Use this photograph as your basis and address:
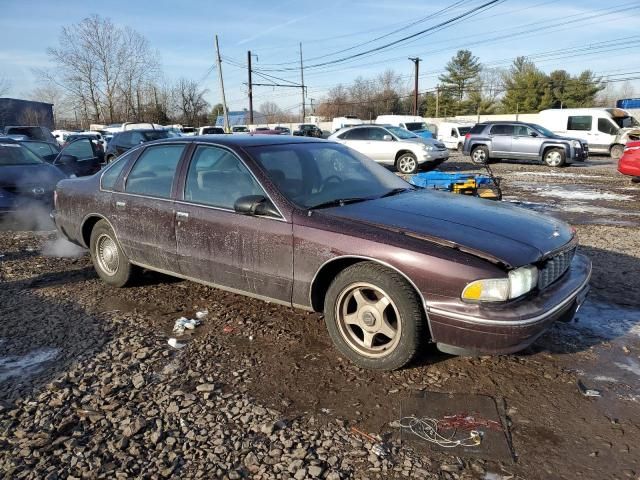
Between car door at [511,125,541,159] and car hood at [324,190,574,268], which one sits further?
car door at [511,125,541,159]

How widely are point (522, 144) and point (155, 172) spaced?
1711 cm

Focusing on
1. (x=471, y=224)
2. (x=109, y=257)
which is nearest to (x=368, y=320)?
(x=471, y=224)

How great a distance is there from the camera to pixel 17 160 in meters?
9.12

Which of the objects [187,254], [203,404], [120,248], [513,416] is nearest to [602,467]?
[513,416]

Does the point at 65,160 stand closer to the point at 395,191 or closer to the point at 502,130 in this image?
the point at 395,191

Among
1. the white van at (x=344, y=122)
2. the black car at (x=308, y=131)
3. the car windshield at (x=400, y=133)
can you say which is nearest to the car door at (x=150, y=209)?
the car windshield at (x=400, y=133)

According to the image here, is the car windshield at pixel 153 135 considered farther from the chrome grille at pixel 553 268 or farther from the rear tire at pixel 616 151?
the rear tire at pixel 616 151

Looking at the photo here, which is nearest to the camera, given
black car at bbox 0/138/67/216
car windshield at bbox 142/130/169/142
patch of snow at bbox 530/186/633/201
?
black car at bbox 0/138/67/216

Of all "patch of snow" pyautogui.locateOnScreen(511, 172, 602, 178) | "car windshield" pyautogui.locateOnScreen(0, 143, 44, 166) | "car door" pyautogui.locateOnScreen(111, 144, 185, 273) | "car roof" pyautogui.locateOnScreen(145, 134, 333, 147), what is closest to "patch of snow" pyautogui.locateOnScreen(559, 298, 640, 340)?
"car roof" pyautogui.locateOnScreen(145, 134, 333, 147)

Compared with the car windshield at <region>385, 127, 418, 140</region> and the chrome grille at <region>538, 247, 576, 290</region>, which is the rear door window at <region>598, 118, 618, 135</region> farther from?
the chrome grille at <region>538, 247, 576, 290</region>

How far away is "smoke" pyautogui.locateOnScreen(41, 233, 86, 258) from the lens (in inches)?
253

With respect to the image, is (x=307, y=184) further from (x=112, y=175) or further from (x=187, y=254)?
(x=112, y=175)

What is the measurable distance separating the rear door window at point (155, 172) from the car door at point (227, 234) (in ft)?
0.78

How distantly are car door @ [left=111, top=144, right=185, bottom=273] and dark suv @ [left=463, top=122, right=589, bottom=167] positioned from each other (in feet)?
55.0
